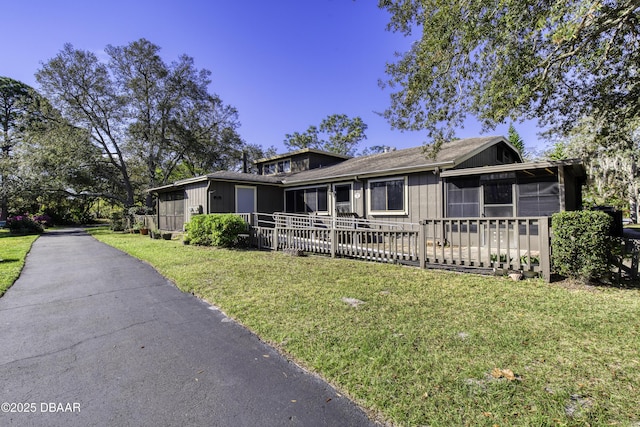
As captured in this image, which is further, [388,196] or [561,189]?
[388,196]

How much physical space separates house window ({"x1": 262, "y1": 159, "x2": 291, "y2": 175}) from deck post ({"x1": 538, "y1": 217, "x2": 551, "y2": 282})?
16114 mm

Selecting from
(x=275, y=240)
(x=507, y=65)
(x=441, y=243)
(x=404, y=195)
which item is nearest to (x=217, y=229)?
(x=275, y=240)

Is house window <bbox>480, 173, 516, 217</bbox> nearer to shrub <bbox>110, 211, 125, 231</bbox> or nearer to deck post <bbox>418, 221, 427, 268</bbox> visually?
deck post <bbox>418, 221, 427, 268</bbox>

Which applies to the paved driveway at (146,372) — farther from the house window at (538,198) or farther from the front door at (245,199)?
the front door at (245,199)

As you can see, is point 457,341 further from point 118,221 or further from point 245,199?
point 118,221

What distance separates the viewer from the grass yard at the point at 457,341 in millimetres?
2139

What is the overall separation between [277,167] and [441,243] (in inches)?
616


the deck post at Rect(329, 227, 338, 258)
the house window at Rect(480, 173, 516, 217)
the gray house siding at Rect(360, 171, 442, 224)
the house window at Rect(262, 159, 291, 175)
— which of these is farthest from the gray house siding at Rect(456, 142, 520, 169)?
the house window at Rect(262, 159, 291, 175)

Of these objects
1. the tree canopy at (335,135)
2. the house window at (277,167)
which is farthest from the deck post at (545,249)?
the tree canopy at (335,135)

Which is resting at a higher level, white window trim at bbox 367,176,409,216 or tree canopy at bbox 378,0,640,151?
tree canopy at bbox 378,0,640,151

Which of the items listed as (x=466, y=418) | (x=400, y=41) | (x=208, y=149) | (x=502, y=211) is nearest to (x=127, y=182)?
(x=208, y=149)

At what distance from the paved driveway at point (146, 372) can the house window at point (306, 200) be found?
978 cm

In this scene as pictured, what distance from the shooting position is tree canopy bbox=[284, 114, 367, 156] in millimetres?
37062

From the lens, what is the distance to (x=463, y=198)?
9828mm
